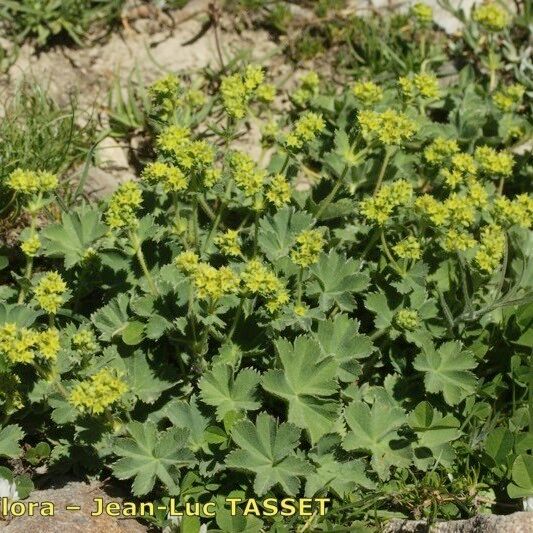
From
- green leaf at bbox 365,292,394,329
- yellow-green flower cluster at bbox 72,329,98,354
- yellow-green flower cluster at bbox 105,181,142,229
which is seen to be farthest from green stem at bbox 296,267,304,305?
yellow-green flower cluster at bbox 72,329,98,354

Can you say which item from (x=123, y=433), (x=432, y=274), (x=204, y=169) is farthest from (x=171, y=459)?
(x=432, y=274)

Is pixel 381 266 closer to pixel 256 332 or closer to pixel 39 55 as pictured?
pixel 256 332

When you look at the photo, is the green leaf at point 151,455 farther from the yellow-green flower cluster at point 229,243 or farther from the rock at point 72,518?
the yellow-green flower cluster at point 229,243

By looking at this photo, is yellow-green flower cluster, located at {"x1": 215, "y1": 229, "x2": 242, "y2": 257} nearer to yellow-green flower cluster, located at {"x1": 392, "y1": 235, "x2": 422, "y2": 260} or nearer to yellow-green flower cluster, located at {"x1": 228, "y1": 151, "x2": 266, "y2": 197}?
yellow-green flower cluster, located at {"x1": 228, "y1": 151, "x2": 266, "y2": 197}

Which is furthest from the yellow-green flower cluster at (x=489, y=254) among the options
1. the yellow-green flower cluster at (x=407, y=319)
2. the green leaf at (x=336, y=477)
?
the green leaf at (x=336, y=477)

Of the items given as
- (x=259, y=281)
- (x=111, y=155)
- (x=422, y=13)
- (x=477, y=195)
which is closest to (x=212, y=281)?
(x=259, y=281)
